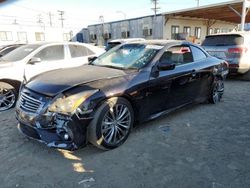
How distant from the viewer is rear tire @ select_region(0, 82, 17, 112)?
498 centimetres

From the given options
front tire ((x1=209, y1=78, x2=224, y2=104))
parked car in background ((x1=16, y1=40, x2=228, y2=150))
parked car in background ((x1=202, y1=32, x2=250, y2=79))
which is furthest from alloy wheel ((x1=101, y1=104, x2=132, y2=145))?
parked car in background ((x1=202, y1=32, x2=250, y2=79))

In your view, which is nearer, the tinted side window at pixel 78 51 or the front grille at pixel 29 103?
the front grille at pixel 29 103

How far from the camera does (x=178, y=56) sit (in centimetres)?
427

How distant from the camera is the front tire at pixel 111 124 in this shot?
9.50 feet

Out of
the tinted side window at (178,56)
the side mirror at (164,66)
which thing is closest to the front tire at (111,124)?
the side mirror at (164,66)

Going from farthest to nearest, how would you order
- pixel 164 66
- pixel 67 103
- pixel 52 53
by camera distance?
pixel 52 53
pixel 164 66
pixel 67 103

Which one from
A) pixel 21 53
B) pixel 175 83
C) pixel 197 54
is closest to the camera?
pixel 175 83

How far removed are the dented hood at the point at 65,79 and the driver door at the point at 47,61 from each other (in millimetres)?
2010

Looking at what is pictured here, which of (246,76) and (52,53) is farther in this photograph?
(246,76)

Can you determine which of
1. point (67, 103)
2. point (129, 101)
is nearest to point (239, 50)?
point (129, 101)

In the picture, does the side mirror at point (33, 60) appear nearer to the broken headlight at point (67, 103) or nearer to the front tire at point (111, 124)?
the broken headlight at point (67, 103)

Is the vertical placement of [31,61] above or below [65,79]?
above

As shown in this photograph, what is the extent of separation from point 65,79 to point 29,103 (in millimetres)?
584

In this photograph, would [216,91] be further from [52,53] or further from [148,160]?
[52,53]
